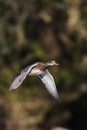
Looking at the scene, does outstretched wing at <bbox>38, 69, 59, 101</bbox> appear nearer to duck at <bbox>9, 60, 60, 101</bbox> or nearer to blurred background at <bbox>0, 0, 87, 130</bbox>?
duck at <bbox>9, 60, 60, 101</bbox>

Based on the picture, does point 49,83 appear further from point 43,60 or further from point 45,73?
point 43,60

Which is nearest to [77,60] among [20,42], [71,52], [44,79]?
[71,52]

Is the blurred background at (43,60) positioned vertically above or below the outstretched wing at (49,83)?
below

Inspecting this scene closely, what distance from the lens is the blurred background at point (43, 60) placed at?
384 inches

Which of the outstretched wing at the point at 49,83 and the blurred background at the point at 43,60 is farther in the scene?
the blurred background at the point at 43,60

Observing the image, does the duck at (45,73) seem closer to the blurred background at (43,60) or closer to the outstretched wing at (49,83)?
the outstretched wing at (49,83)

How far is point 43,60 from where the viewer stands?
10.2 metres

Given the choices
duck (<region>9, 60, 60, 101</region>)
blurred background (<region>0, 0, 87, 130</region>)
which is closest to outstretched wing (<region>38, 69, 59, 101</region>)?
duck (<region>9, 60, 60, 101</region>)

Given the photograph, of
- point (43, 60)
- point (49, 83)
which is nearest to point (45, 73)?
point (49, 83)

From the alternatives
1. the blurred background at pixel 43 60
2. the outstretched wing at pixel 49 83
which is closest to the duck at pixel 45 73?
the outstretched wing at pixel 49 83

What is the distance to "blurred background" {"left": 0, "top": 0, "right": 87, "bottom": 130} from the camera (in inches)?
384

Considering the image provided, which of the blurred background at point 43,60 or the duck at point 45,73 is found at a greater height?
the duck at point 45,73

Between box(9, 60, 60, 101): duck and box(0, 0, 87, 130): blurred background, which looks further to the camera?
box(0, 0, 87, 130): blurred background

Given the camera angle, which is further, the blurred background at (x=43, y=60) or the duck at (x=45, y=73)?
the blurred background at (x=43, y=60)
